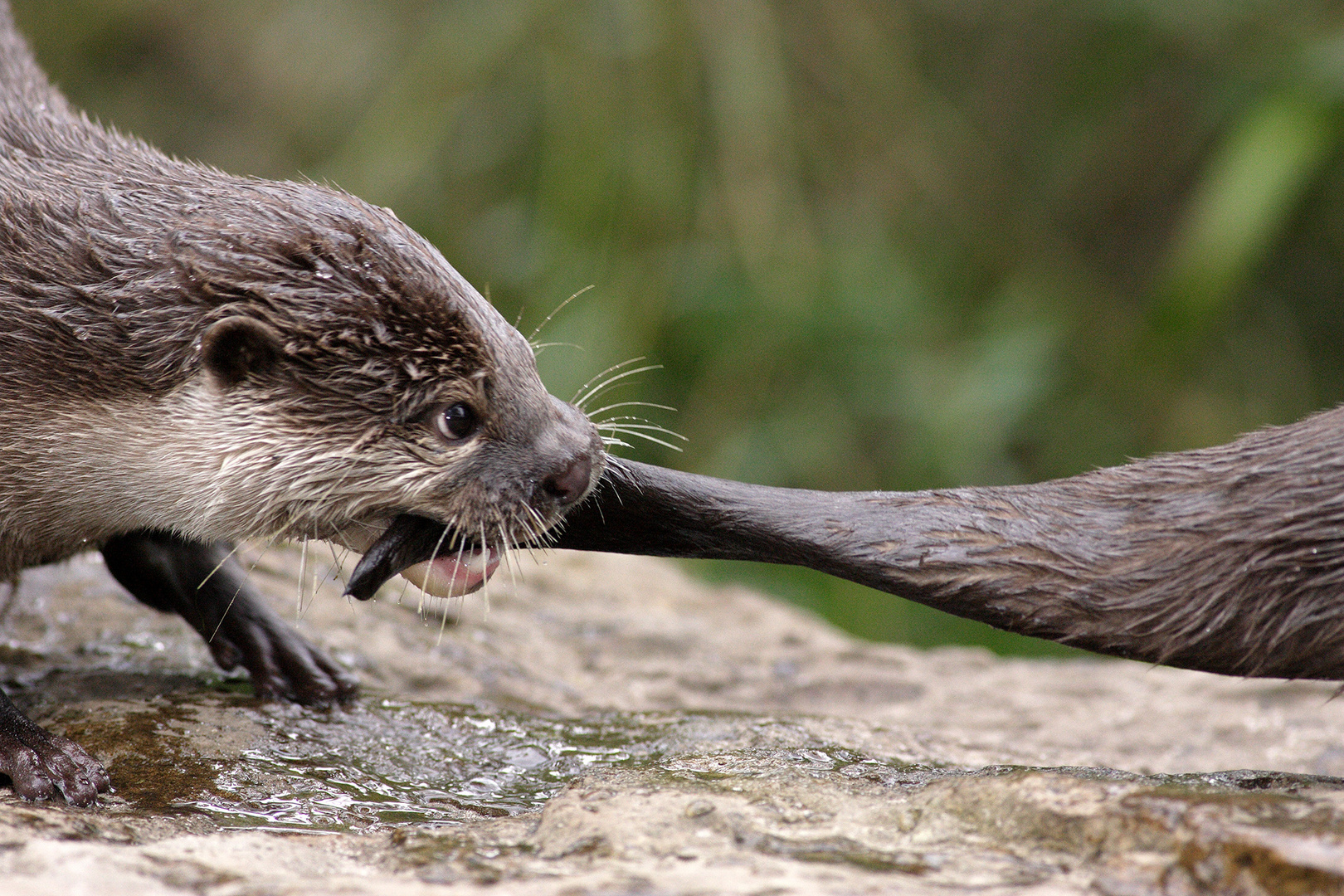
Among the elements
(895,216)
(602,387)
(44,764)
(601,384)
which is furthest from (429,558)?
(895,216)

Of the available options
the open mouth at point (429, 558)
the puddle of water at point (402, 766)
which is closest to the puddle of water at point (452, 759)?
the puddle of water at point (402, 766)

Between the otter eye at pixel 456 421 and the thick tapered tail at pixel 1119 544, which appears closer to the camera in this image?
the thick tapered tail at pixel 1119 544

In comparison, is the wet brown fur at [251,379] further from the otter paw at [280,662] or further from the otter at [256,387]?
the otter paw at [280,662]

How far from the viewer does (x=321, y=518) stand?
1825 millimetres

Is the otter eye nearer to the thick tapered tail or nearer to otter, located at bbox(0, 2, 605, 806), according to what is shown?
otter, located at bbox(0, 2, 605, 806)

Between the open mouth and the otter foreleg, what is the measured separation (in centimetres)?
40

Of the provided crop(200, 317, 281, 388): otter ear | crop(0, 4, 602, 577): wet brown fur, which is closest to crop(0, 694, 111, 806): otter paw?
crop(0, 4, 602, 577): wet brown fur

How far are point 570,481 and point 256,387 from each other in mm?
414

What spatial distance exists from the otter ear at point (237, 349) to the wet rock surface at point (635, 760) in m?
0.49

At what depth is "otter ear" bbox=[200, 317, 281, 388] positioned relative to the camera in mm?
1713

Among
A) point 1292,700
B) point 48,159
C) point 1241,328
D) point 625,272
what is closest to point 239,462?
point 48,159

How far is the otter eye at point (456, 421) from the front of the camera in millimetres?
1780

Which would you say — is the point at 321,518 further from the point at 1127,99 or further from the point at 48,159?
the point at 1127,99

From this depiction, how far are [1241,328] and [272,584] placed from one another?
3224 millimetres
